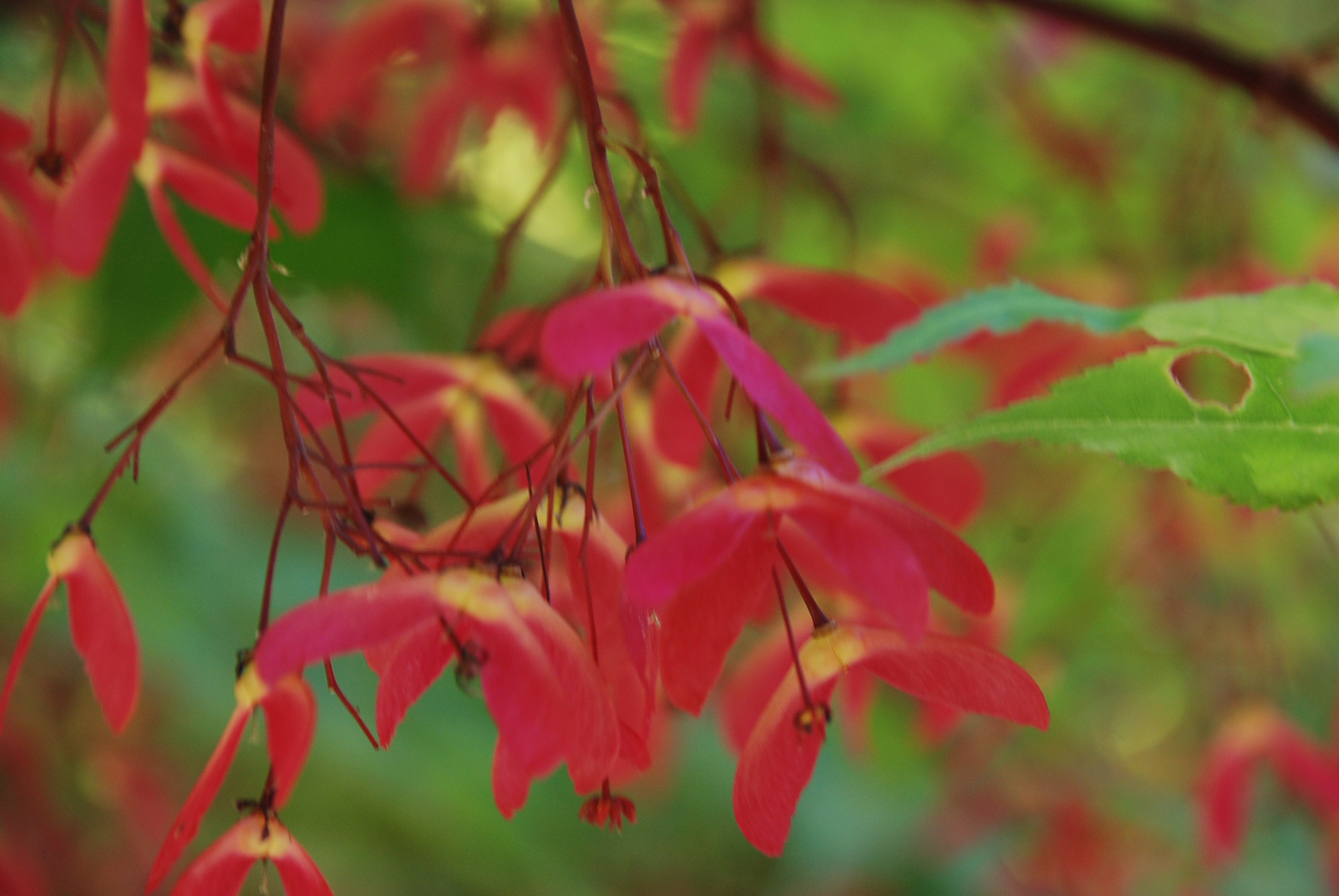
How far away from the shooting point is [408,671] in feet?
0.99

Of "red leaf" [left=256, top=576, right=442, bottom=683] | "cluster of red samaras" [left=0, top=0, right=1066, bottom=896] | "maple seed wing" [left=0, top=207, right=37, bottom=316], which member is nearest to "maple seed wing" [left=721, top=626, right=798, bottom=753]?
"cluster of red samaras" [left=0, top=0, right=1066, bottom=896]

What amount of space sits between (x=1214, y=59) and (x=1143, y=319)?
430mm

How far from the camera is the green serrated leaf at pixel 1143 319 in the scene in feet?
1.10

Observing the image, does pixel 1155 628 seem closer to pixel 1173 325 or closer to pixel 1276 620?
pixel 1276 620

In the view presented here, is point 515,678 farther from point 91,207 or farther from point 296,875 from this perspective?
point 91,207

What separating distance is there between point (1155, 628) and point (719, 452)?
1131mm

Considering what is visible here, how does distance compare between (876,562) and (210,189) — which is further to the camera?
(210,189)

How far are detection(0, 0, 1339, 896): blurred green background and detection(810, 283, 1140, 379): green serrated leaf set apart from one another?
36 centimetres

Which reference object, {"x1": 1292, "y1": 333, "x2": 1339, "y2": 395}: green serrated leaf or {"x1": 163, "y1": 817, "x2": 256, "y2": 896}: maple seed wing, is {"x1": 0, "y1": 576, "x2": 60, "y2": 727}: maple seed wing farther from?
{"x1": 1292, "y1": 333, "x2": 1339, "y2": 395}: green serrated leaf

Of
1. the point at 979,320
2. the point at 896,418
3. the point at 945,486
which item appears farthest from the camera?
the point at 896,418

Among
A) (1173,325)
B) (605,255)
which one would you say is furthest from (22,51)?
(1173,325)

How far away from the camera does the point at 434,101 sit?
2.27 feet

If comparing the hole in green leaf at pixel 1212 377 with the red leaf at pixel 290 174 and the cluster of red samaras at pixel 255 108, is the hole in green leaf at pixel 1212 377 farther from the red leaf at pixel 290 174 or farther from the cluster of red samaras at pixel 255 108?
the red leaf at pixel 290 174

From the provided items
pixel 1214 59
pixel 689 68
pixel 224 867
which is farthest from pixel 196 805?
pixel 1214 59
